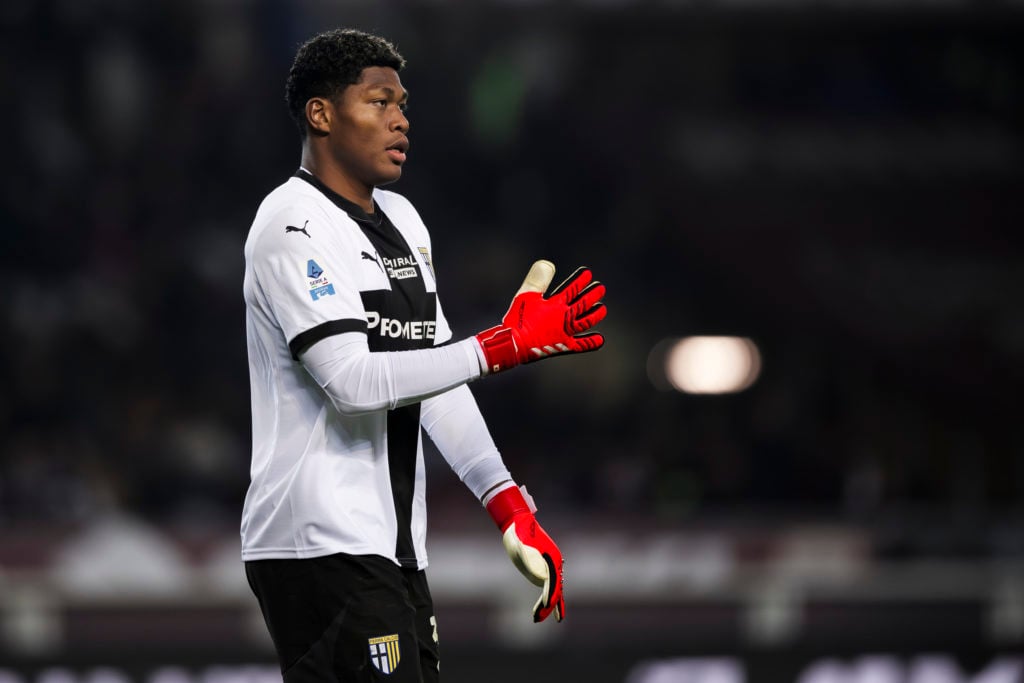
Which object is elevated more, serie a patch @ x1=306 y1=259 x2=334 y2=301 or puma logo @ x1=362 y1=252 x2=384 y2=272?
puma logo @ x1=362 y1=252 x2=384 y2=272

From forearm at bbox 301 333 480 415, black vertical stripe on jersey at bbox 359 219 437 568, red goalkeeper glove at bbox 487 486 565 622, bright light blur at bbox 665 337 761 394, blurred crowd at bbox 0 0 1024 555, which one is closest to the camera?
forearm at bbox 301 333 480 415

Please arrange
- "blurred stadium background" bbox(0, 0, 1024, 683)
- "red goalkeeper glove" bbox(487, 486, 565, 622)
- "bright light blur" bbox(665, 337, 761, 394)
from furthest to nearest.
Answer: "bright light blur" bbox(665, 337, 761, 394) → "blurred stadium background" bbox(0, 0, 1024, 683) → "red goalkeeper glove" bbox(487, 486, 565, 622)

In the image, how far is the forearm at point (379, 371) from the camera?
273cm

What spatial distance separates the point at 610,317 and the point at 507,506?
8.50 m

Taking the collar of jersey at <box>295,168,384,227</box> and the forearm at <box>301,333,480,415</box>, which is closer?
the forearm at <box>301,333,480,415</box>

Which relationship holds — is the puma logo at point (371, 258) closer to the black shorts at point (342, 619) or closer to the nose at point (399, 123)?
the nose at point (399, 123)

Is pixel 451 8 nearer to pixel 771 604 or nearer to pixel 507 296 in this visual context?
pixel 507 296

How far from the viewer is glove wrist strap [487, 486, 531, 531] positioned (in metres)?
3.17

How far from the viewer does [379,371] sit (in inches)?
108

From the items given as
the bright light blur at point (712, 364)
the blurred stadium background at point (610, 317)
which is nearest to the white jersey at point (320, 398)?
the blurred stadium background at point (610, 317)

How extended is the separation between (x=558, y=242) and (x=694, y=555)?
11.6 feet

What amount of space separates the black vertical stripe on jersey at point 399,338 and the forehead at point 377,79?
0.23 meters

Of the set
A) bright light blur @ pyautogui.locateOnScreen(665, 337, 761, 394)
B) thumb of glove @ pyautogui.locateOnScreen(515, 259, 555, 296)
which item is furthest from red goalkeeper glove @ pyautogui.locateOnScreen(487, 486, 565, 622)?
bright light blur @ pyautogui.locateOnScreen(665, 337, 761, 394)

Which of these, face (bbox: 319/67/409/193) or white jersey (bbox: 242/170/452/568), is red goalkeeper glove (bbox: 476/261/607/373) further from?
face (bbox: 319/67/409/193)
